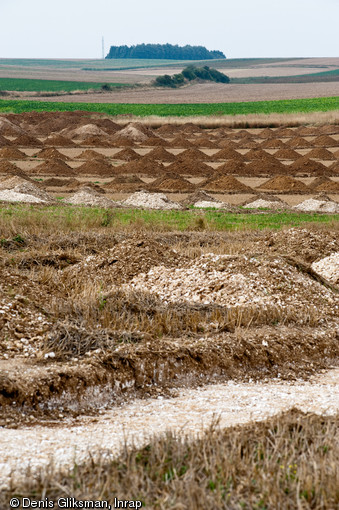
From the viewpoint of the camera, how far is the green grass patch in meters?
18.8

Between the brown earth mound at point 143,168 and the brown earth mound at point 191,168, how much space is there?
0.63 metres

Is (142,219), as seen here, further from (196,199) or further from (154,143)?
(154,143)

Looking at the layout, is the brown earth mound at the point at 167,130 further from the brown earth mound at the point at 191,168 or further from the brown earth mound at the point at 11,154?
the brown earth mound at the point at 191,168

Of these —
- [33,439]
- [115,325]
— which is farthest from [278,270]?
[33,439]

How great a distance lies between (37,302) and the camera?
32.8 ft

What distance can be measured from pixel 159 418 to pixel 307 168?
105ft

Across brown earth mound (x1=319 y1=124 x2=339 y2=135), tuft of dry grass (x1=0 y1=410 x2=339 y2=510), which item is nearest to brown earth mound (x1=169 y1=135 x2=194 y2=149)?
brown earth mound (x1=319 y1=124 x2=339 y2=135)

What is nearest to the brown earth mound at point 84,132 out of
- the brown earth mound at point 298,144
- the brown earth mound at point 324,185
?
the brown earth mound at point 298,144

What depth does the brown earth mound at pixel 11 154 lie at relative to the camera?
40250mm

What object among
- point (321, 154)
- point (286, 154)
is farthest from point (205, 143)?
point (321, 154)

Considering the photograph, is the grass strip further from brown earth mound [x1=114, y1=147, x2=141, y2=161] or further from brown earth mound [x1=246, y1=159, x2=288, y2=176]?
brown earth mound [x1=114, y1=147, x2=141, y2=161]

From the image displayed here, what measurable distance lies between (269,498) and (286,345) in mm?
5054

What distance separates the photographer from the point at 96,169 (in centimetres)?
3666

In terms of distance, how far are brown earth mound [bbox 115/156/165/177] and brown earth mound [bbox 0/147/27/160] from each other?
682 centimetres
